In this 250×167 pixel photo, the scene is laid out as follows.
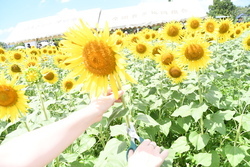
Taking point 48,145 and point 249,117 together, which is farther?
point 249,117

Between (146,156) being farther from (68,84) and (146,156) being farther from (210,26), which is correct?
(210,26)

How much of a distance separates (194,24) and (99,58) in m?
4.77

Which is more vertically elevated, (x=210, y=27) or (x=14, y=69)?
(x=210, y=27)

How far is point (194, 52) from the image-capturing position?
10.1ft

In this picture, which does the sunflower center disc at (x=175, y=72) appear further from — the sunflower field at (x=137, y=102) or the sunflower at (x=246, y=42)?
the sunflower at (x=246, y=42)

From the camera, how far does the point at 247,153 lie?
2.82 metres

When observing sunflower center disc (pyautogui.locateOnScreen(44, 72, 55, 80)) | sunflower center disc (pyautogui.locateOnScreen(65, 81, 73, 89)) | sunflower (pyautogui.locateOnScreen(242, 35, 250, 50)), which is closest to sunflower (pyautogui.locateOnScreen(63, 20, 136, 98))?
sunflower center disc (pyautogui.locateOnScreen(65, 81, 73, 89))

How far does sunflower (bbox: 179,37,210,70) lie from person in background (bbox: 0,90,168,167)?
1.97m

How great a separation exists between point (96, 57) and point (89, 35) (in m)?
0.14

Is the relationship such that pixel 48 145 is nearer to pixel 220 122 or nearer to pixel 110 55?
pixel 110 55

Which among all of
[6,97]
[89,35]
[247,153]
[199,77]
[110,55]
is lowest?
[247,153]

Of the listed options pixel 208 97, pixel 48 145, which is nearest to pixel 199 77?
pixel 208 97

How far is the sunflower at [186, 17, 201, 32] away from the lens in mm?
5582

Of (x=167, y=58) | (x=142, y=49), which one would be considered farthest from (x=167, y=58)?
(x=142, y=49)
